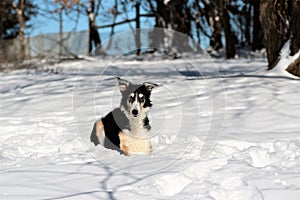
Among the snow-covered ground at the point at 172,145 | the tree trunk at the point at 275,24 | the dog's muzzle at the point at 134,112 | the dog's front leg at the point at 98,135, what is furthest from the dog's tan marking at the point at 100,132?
the tree trunk at the point at 275,24

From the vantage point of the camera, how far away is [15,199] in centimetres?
297

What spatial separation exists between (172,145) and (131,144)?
65cm

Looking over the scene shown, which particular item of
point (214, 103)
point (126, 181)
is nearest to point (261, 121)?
point (214, 103)

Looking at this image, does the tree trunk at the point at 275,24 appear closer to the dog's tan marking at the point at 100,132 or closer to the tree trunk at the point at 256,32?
the dog's tan marking at the point at 100,132

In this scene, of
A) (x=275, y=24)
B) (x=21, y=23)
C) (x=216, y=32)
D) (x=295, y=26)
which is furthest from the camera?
(x=21, y=23)

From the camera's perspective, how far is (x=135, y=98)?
404cm

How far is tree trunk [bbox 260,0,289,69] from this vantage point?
8305mm

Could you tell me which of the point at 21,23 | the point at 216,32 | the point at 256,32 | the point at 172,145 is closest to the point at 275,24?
the point at 172,145

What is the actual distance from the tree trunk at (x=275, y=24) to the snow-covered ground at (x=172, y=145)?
2.43ft

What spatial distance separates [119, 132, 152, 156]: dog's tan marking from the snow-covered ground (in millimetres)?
93

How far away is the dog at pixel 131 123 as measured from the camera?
4043 mm

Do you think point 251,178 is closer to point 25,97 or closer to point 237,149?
point 237,149

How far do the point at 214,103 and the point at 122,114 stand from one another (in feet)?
7.73

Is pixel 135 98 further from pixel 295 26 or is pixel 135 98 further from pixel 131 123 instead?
pixel 295 26
